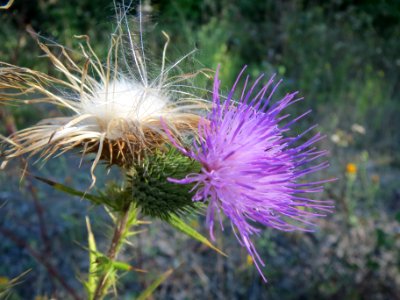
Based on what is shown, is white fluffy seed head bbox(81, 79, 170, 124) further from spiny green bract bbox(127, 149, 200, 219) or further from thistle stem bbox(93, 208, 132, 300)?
thistle stem bbox(93, 208, 132, 300)

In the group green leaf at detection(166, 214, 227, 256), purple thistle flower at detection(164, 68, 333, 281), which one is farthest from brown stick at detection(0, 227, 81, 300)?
purple thistle flower at detection(164, 68, 333, 281)

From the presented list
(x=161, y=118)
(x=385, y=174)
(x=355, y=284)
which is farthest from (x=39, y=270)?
(x=385, y=174)

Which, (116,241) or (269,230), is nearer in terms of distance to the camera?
(116,241)

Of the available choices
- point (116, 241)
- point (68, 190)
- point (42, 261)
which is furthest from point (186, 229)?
point (42, 261)

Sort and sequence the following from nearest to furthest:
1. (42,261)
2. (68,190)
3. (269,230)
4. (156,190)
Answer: (68,190), (156,190), (42,261), (269,230)

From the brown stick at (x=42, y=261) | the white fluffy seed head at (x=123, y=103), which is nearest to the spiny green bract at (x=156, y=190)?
the white fluffy seed head at (x=123, y=103)

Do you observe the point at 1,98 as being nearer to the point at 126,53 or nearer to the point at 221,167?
the point at 126,53

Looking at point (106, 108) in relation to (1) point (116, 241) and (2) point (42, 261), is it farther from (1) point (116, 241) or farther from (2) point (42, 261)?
(2) point (42, 261)

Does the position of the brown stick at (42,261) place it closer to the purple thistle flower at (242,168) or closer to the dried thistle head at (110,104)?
the dried thistle head at (110,104)
